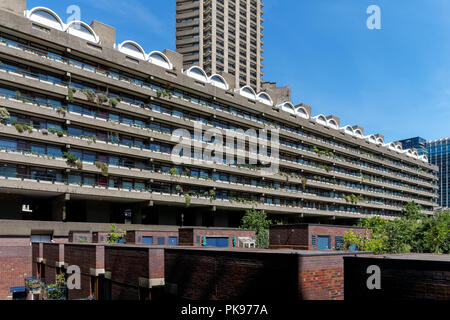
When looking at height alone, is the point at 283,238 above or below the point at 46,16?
below

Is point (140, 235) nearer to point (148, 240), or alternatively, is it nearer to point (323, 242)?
point (148, 240)

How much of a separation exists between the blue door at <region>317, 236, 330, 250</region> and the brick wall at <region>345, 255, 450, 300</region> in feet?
82.6

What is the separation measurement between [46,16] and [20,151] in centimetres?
1571

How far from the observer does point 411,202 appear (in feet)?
313

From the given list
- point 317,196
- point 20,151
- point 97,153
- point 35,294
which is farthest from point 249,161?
point 35,294

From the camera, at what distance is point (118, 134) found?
48.5 m

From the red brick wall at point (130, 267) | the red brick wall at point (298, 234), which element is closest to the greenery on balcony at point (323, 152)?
the red brick wall at point (298, 234)

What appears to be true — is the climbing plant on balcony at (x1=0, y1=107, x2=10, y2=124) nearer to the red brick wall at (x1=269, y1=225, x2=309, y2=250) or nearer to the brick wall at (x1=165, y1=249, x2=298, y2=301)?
the red brick wall at (x1=269, y1=225, x2=309, y2=250)

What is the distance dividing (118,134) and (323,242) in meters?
27.9

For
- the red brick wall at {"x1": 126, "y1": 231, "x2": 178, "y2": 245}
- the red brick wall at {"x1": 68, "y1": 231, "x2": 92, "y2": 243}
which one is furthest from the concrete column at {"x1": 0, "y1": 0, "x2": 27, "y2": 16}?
the red brick wall at {"x1": 126, "y1": 231, "x2": 178, "y2": 245}

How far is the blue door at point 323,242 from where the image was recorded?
115 feet

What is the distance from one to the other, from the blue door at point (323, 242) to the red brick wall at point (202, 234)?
8.86 metres
